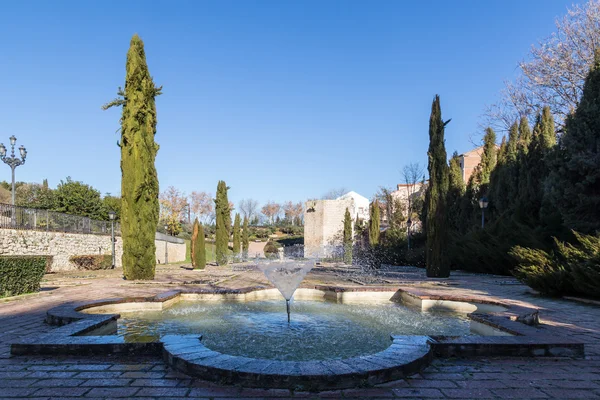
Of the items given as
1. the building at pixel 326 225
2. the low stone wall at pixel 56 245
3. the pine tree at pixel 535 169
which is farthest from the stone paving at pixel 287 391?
the building at pixel 326 225

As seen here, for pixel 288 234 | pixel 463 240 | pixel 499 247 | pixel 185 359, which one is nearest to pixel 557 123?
pixel 463 240

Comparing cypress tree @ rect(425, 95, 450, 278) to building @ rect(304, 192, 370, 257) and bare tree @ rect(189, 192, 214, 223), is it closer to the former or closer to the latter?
building @ rect(304, 192, 370, 257)

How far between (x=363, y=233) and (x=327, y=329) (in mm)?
29267

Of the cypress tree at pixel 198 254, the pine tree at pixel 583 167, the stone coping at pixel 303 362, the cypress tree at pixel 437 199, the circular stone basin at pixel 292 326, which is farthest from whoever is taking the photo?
the cypress tree at pixel 198 254

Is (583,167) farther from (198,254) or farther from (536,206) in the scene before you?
(198,254)

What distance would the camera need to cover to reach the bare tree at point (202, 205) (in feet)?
188

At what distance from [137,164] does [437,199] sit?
903 cm

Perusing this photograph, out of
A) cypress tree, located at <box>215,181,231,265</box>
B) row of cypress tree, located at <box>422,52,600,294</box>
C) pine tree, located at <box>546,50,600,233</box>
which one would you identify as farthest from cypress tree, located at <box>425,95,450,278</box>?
cypress tree, located at <box>215,181,231,265</box>

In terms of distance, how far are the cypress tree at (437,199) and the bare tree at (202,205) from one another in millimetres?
48892

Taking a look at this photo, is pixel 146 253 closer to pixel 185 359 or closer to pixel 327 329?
pixel 327 329

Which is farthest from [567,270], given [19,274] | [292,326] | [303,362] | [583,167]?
[19,274]

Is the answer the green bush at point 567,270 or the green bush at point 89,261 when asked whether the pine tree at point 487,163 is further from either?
the green bush at point 89,261

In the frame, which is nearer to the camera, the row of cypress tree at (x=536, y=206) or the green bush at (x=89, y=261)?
the row of cypress tree at (x=536, y=206)

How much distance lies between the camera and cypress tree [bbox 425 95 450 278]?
11695 mm
